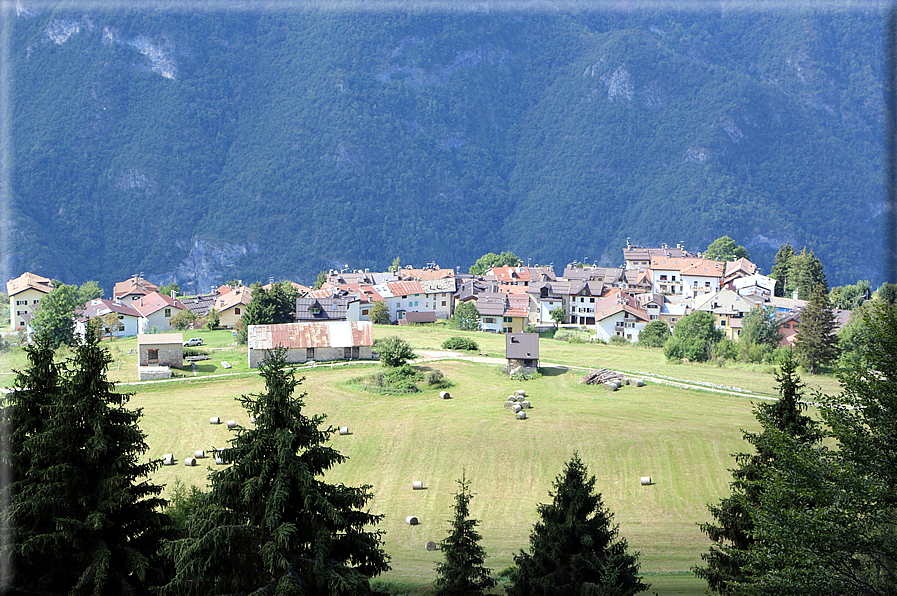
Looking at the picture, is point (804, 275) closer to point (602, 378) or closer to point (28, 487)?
point (602, 378)

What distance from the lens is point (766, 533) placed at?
13.6 m

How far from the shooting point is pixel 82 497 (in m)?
15.5

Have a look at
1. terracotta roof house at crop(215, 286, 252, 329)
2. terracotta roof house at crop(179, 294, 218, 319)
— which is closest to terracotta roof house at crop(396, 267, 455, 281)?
terracotta roof house at crop(179, 294, 218, 319)

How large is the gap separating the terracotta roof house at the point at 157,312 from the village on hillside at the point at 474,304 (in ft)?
0.37

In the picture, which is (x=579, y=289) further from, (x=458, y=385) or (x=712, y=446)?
(x=712, y=446)

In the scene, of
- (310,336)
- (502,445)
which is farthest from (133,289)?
(502,445)

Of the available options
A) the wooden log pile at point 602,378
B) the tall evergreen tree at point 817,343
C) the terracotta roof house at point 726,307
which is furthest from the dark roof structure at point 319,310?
the tall evergreen tree at point 817,343

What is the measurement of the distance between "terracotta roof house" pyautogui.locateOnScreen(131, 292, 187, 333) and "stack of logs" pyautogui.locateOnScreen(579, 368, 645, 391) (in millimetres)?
52329

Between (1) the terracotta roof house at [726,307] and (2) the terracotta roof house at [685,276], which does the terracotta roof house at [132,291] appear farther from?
(2) the terracotta roof house at [685,276]

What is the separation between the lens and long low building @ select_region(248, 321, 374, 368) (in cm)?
6031

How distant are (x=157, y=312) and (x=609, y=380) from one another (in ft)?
182

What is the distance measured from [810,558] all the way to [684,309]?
3361 inches

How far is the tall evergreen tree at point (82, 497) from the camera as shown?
14797 mm

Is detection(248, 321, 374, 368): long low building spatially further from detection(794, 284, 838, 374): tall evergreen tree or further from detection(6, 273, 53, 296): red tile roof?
detection(6, 273, 53, 296): red tile roof
